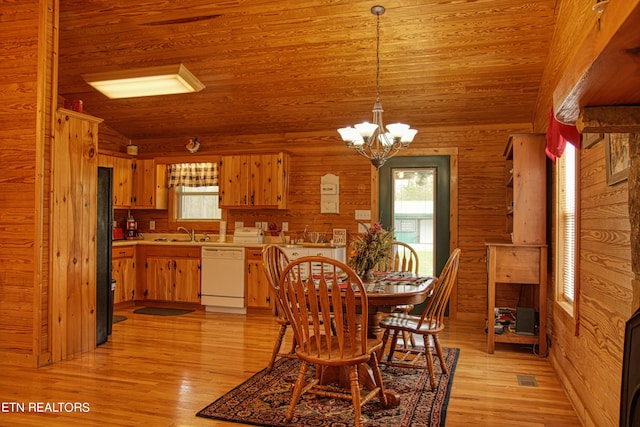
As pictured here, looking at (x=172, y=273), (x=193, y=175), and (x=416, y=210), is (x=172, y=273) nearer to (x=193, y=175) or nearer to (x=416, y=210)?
(x=193, y=175)

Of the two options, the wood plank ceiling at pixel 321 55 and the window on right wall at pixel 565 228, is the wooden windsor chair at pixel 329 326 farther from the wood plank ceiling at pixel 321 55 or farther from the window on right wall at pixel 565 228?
the wood plank ceiling at pixel 321 55

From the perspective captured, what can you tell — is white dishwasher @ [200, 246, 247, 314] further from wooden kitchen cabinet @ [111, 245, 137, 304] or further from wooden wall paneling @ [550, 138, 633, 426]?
wooden wall paneling @ [550, 138, 633, 426]

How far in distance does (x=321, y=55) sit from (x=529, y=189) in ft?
7.40

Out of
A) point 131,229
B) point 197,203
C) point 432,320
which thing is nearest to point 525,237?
point 432,320

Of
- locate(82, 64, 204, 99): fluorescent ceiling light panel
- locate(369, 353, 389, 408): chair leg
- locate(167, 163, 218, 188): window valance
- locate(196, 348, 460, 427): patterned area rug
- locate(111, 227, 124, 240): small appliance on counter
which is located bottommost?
locate(196, 348, 460, 427): patterned area rug

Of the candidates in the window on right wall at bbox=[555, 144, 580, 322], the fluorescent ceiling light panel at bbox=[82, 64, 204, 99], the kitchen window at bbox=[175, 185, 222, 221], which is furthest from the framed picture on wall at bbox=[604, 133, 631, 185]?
the kitchen window at bbox=[175, 185, 222, 221]

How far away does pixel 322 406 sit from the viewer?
2998 millimetres

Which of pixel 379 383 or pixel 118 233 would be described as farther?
pixel 118 233

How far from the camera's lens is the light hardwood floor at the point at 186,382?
9.36 feet

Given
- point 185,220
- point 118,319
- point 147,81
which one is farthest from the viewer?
point 185,220

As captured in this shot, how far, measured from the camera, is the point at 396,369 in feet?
12.4

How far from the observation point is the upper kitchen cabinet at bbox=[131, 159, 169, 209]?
679 cm

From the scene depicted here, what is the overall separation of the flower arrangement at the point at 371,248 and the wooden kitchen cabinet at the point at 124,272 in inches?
150

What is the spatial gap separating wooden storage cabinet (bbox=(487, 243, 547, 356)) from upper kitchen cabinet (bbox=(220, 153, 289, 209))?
2.77m
